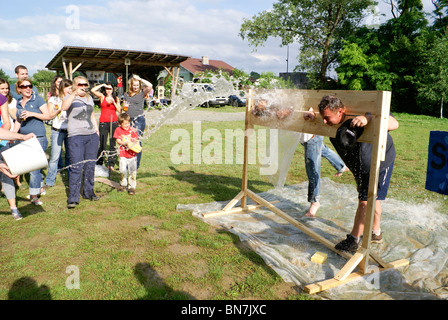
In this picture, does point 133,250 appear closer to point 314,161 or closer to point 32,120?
point 314,161

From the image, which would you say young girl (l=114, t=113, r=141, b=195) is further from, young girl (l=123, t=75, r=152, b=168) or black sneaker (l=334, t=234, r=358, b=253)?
black sneaker (l=334, t=234, r=358, b=253)

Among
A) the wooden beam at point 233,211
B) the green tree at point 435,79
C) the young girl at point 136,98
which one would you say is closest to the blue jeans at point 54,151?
the young girl at point 136,98

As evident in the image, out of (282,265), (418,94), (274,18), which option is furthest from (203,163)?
(274,18)

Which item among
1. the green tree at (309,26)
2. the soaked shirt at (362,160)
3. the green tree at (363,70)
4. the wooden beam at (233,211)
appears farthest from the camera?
the green tree at (309,26)

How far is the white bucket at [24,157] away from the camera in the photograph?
4160 millimetres

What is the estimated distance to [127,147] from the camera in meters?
5.87

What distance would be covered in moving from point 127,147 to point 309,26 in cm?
3468

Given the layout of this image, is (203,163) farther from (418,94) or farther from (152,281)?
(418,94)

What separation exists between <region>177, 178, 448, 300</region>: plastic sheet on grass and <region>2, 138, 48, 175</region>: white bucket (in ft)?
6.98

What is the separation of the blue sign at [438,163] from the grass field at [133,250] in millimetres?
1874

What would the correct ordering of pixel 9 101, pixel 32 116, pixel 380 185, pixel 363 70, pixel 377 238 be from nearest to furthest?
pixel 380 185 < pixel 377 238 < pixel 9 101 < pixel 32 116 < pixel 363 70

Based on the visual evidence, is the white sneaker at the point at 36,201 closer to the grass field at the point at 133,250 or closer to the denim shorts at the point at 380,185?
the grass field at the point at 133,250

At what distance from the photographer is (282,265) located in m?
3.55

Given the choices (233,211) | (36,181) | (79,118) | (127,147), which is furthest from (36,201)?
(233,211)
